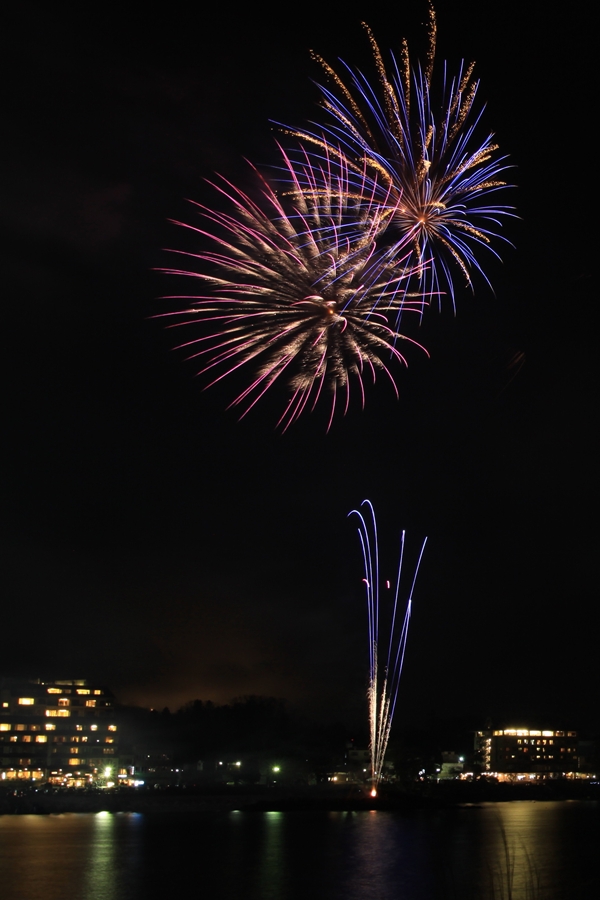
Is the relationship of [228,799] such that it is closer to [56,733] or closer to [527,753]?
[56,733]

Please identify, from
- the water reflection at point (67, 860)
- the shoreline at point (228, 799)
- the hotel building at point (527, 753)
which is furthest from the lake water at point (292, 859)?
the hotel building at point (527, 753)

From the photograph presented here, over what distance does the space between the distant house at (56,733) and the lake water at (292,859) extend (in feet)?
104

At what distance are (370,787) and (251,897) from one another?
167 feet

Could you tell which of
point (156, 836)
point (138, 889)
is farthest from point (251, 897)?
point (156, 836)

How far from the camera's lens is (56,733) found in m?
92.0

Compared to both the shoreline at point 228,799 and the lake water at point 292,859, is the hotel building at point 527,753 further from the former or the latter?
the lake water at point 292,859

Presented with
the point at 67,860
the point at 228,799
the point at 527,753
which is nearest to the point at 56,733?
the point at 228,799

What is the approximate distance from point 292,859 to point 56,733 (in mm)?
60995

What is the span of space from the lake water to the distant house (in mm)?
31845

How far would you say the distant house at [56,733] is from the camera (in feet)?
293

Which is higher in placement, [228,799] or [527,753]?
[527,753]

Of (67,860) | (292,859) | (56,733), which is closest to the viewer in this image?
(67,860)

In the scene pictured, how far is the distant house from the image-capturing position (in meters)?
89.2

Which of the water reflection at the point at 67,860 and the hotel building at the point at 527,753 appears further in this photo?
the hotel building at the point at 527,753
